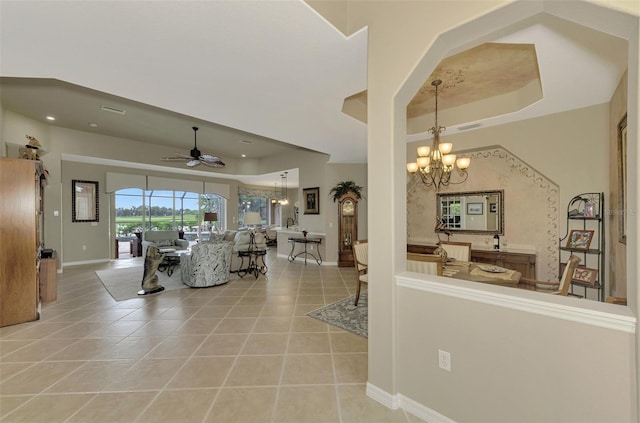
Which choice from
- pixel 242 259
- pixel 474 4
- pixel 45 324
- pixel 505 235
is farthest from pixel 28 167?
pixel 505 235

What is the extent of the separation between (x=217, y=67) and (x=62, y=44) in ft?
4.00

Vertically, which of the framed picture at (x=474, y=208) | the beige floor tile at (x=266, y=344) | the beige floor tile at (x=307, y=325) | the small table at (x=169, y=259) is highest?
the framed picture at (x=474, y=208)

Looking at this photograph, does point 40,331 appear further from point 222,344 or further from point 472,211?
point 472,211

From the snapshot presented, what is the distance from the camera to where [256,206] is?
12.5 m

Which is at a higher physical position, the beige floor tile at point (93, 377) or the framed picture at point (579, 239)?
the framed picture at point (579, 239)

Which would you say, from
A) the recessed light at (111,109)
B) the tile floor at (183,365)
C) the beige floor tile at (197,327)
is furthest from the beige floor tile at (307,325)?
the recessed light at (111,109)

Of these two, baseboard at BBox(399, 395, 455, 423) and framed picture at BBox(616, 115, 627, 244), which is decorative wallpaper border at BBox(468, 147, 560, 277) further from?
baseboard at BBox(399, 395, 455, 423)

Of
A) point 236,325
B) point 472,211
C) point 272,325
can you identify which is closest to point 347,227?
point 472,211

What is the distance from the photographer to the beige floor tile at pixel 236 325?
3080 millimetres

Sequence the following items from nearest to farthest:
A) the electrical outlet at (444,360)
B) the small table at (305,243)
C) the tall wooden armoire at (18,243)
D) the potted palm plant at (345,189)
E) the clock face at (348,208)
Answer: the electrical outlet at (444,360) → the tall wooden armoire at (18,243) → the potted palm plant at (345,189) → the clock face at (348,208) → the small table at (305,243)

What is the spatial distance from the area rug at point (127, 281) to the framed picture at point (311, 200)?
A: 12.0 ft

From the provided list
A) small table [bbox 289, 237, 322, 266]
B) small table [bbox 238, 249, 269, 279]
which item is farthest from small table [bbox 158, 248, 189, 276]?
small table [bbox 289, 237, 322, 266]

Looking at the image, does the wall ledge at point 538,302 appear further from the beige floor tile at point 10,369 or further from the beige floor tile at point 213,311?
the beige floor tile at point 10,369

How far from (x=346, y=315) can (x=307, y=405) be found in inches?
66.9
